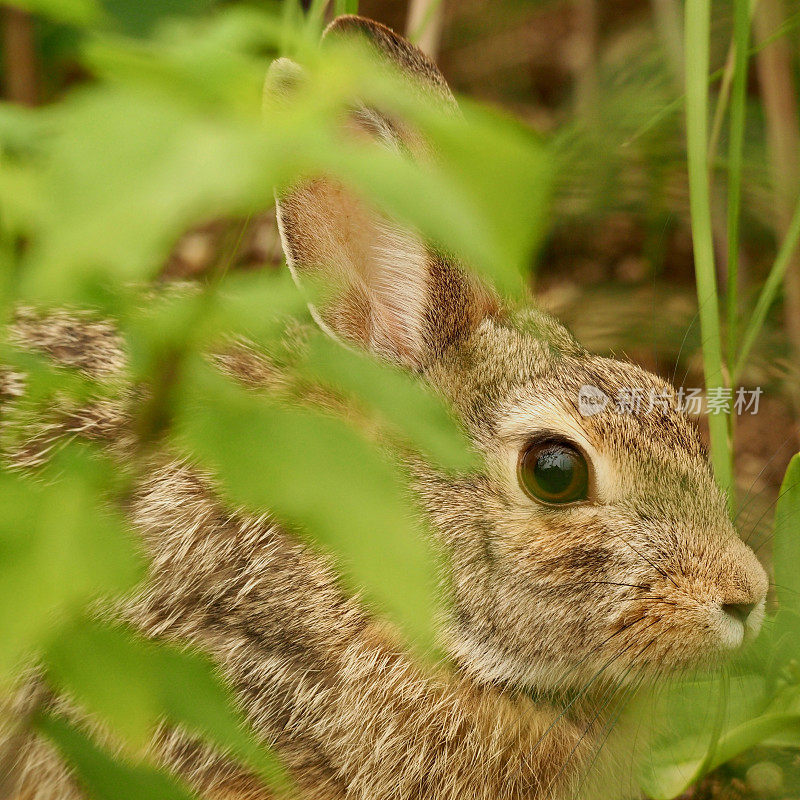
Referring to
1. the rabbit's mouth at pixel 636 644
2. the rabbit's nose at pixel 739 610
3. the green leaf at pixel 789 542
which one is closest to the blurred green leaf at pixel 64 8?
the rabbit's mouth at pixel 636 644

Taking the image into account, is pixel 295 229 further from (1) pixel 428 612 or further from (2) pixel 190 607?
(1) pixel 428 612

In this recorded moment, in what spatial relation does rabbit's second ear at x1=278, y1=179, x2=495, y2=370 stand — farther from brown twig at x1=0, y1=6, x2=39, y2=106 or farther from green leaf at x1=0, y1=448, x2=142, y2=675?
brown twig at x1=0, y1=6, x2=39, y2=106

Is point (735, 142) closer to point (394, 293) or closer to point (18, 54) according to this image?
point (394, 293)

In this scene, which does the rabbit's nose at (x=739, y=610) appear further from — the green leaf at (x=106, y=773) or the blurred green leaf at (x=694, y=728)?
the green leaf at (x=106, y=773)

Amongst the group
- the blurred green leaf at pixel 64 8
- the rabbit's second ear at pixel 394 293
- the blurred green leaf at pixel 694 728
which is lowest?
the blurred green leaf at pixel 694 728

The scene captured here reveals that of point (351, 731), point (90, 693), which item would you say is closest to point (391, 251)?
point (351, 731)

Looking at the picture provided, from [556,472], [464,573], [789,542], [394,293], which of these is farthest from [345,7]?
[789,542]

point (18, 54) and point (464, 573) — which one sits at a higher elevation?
point (18, 54)
